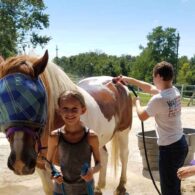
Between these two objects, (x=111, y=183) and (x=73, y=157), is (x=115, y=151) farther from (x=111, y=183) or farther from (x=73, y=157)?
(x=73, y=157)

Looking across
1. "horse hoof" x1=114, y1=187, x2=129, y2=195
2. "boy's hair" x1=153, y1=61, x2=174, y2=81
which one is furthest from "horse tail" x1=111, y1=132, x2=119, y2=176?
"boy's hair" x1=153, y1=61, x2=174, y2=81

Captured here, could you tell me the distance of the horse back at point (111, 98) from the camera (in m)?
3.83

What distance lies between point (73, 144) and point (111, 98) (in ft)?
6.28

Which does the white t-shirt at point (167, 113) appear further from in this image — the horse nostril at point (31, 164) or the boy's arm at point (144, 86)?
the horse nostril at point (31, 164)

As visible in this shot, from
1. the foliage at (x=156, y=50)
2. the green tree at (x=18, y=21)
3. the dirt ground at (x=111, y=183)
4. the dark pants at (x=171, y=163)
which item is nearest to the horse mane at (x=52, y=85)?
the dark pants at (x=171, y=163)

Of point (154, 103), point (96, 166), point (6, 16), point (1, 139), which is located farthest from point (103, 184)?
point (6, 16)

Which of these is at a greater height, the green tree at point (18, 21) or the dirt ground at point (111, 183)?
the green tree at point (18, 21)

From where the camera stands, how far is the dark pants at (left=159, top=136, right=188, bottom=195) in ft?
10.1

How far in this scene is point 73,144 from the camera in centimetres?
220

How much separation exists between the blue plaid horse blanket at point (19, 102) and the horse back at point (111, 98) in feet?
5.18

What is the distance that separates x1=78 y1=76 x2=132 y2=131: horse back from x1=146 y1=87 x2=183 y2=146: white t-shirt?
81cm

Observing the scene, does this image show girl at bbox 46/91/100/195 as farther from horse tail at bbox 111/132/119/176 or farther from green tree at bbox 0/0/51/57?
green tree at bbox 0/0/51/57

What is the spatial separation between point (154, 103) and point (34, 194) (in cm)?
227

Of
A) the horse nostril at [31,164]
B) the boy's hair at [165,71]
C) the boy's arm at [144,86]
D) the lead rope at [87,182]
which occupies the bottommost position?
the lead rope at [87,182]
